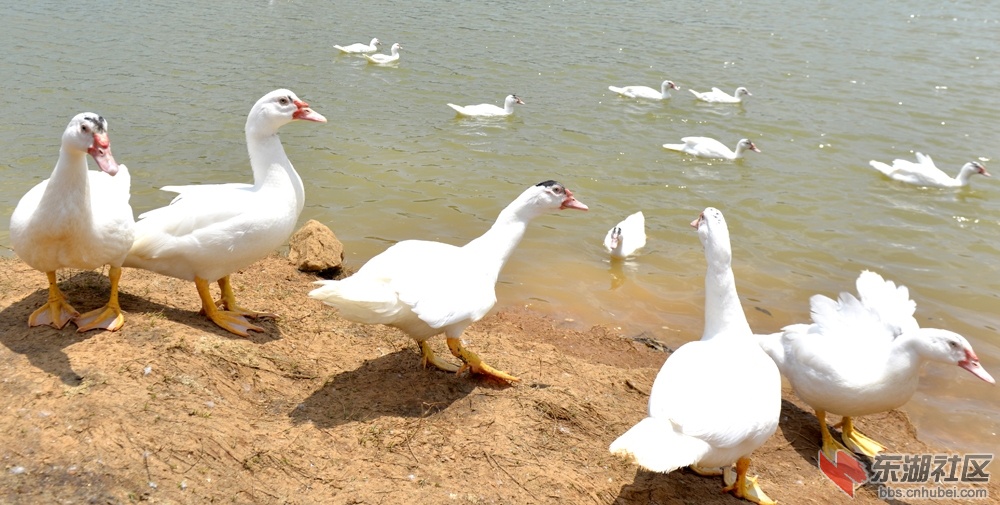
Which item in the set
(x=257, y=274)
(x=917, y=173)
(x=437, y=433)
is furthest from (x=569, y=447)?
(x=917, y=173)

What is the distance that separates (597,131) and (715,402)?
9.74m

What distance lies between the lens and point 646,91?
15305 millimetres

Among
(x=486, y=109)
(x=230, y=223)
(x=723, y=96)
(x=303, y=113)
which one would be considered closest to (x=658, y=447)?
(x=230, y=223)

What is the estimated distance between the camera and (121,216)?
5.10 m

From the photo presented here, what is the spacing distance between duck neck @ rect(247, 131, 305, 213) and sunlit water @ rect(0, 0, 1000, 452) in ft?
9.52

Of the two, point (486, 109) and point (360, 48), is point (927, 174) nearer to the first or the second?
point (486, 109)

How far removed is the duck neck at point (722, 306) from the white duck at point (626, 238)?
3.77 meters

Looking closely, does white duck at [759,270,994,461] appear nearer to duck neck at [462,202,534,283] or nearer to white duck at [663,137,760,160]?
duck neck at [462,202,534,283]

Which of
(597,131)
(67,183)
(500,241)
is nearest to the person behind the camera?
(67,183)

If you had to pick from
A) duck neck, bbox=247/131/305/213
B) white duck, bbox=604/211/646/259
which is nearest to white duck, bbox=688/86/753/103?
white duck, bbox=604/211/646/259

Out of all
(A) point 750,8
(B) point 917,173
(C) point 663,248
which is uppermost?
(A) point 750,8

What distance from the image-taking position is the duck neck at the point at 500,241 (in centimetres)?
520

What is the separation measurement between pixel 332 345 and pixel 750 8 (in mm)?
21051

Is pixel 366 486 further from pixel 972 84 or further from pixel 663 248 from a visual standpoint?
pixel 972 84
